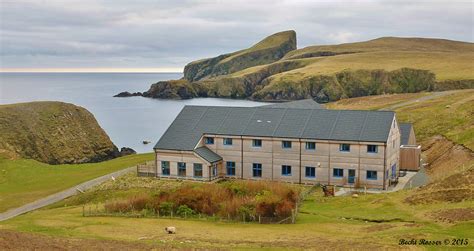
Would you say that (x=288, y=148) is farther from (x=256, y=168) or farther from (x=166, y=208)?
(x=166, y=208)

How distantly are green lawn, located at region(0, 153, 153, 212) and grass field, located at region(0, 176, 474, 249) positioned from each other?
15.2 metres

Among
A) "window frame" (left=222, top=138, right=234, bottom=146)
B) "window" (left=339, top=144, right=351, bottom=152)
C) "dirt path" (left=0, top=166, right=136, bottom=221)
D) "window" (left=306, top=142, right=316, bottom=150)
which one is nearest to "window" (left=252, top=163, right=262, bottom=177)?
"window frame" (left=222, top=138, right=234, bottom=146)

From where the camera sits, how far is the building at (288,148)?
5972cm

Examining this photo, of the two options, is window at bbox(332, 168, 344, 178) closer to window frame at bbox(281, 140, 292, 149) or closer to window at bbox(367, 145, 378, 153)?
window at bbox(367, 145, 378, 153)

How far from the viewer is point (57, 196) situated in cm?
5931

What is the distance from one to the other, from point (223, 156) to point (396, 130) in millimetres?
22328

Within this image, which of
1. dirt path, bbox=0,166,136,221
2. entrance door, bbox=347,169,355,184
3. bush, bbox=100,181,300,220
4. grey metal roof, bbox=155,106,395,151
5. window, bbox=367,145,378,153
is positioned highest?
grey metal roof, bbox=155,106,395,151

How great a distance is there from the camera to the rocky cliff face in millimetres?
97000

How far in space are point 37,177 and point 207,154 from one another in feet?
80.8

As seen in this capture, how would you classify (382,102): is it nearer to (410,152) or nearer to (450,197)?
(410,152)

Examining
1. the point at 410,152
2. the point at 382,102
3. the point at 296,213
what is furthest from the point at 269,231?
the point at 382,102

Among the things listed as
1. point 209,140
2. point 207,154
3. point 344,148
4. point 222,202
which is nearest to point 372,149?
point 344,148

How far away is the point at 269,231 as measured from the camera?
35844 millimetres

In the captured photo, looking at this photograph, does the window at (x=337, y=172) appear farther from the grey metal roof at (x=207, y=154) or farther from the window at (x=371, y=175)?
the grey metal roof at (x=207, y=154)
